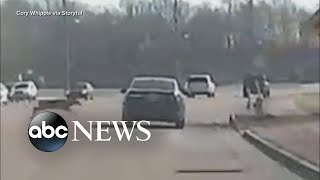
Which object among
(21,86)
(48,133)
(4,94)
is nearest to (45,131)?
(48,133)

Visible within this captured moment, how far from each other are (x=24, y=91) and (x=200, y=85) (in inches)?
57.9

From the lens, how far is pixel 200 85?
20.2ft

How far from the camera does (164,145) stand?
5273 mm

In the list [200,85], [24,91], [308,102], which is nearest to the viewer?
[200,85]

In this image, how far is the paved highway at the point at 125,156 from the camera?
15.9 ft

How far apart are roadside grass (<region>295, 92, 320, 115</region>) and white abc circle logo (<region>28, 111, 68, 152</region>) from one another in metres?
3.89

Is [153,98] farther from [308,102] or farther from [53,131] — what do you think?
[308,102]

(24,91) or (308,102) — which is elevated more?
(24,91)

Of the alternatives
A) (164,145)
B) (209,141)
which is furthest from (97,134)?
(209,141)

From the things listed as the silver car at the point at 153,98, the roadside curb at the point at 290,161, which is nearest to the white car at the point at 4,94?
the silver car at the point at 153,98

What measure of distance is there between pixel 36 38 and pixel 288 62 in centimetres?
287

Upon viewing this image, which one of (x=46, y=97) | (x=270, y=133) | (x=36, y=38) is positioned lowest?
A: (x=270, y=133)

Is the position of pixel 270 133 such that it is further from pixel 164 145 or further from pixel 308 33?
pixel 164 145

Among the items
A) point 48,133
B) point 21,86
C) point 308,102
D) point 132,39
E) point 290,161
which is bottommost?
point 290,161
